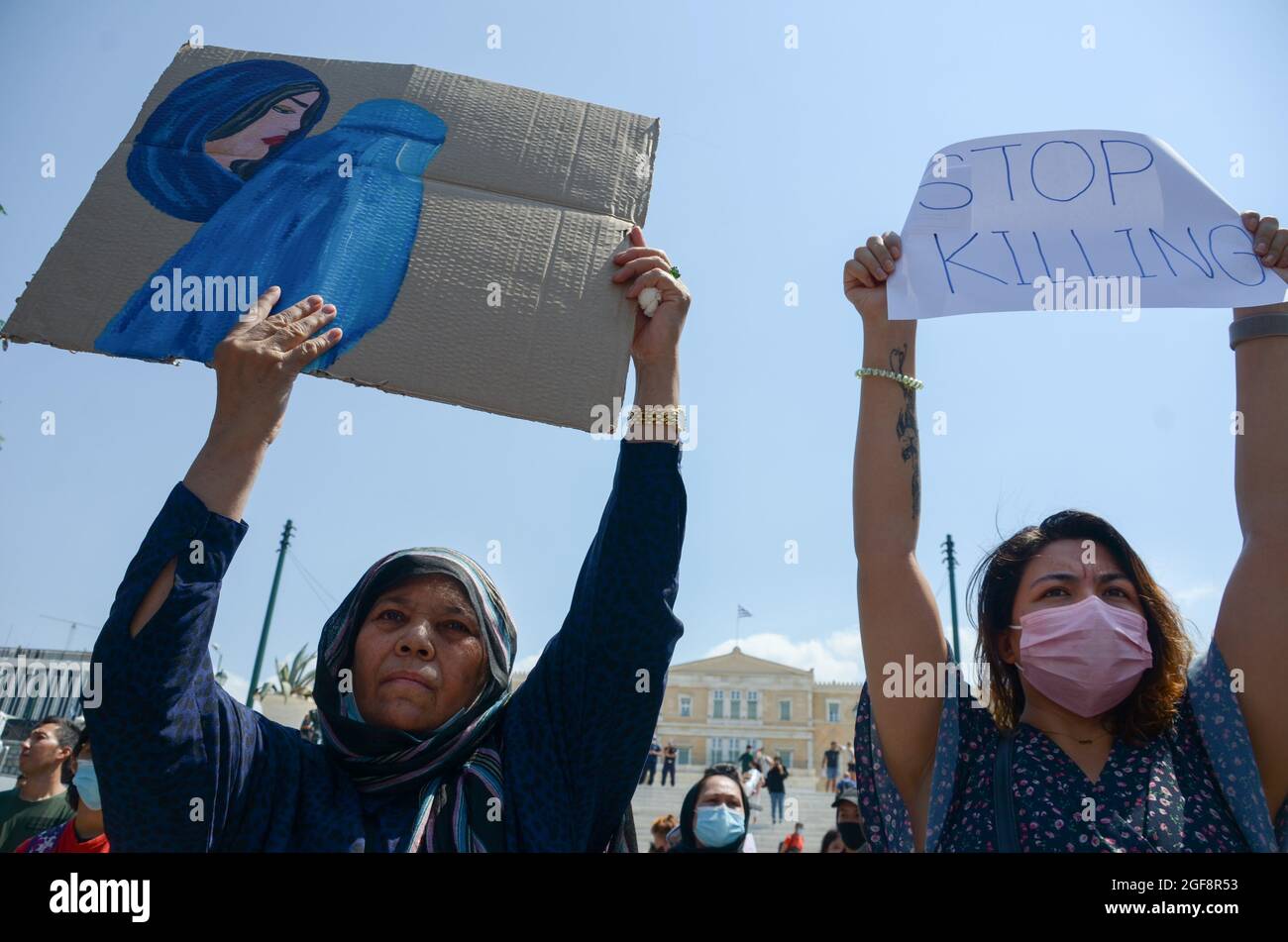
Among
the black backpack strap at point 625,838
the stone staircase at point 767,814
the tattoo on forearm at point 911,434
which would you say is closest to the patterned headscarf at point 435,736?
the black backpack strap at point 625,838

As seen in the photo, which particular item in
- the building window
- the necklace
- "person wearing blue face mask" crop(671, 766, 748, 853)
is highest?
the necklace

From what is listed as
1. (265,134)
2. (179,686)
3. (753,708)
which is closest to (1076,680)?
(179,686)

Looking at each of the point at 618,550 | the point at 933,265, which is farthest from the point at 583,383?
the point at 933,265

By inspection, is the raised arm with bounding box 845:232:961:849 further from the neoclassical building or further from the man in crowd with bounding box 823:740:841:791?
the neoclassical building

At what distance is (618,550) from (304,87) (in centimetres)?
177

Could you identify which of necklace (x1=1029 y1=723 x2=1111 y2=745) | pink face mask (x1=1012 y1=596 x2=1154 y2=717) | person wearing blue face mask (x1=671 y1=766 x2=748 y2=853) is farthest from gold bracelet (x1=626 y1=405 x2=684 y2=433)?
person wearing blue face mask (x1=671 y1=766 x2=748 y2=853)

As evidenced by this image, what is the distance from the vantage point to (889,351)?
8.74 feet

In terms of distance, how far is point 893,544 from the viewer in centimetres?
244

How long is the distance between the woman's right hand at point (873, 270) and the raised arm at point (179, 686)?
1725mm

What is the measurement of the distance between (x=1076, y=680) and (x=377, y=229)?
2187mm

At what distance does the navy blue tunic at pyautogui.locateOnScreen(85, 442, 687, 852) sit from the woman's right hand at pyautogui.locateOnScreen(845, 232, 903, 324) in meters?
0.85

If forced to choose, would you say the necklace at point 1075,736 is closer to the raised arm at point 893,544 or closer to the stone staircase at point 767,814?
the raised arm at point 893,544

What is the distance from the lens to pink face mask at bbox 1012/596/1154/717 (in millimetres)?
2357
